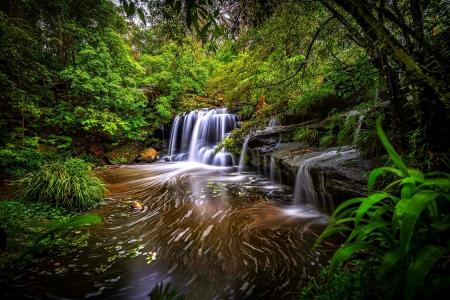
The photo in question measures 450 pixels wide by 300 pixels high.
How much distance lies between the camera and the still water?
7.57 feet

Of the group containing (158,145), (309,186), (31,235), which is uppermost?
(158,145)

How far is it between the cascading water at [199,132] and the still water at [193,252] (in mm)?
6869

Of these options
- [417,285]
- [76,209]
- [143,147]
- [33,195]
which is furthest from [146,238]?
[143,147]

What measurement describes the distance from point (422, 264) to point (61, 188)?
5951 mm

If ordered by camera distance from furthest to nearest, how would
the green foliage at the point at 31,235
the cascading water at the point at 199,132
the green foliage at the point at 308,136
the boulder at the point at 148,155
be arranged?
1. the cascading water at the point at 199,132
2. the boulder at the point at 148,155
3. the green foliage at the point at 308,136
4. the green foliage at the point at 31,235

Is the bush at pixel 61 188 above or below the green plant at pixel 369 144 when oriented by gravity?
below

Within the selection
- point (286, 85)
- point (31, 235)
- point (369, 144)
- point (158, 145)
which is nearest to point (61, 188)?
point (31, 235)

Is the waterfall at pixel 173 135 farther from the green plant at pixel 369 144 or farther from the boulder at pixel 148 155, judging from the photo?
the green plant at pixel 369 144

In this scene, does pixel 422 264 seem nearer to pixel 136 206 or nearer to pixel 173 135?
pixel 136 206

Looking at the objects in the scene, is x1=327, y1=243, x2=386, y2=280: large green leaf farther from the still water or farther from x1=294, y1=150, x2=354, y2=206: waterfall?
x1=294, y1=150, x2=354, y2=206: waterfall

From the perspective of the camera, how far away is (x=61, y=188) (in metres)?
4.57

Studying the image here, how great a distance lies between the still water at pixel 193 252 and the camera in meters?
2.31

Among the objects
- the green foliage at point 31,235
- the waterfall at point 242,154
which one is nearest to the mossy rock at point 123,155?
the waterfall at point 242,154

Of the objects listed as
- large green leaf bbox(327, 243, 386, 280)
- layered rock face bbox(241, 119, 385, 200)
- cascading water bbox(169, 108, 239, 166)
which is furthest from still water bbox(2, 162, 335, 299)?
cascading water bbox(169, 108, 239, 166)
